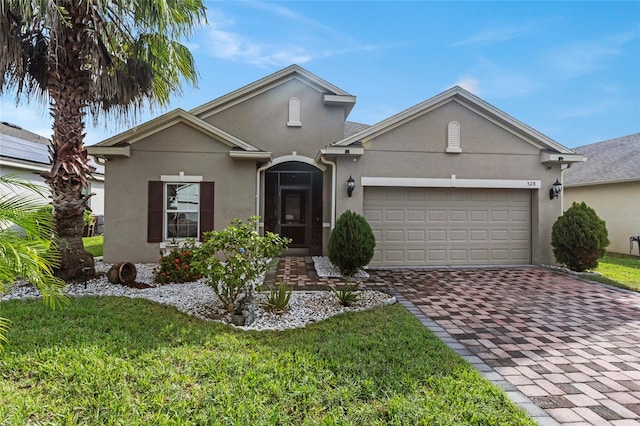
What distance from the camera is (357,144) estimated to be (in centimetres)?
966

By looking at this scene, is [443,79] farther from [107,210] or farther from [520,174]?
[107,210]

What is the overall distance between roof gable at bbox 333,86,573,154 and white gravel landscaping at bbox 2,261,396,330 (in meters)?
4.95

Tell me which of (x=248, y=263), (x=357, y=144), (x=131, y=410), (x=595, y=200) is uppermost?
(x=357, y=144)

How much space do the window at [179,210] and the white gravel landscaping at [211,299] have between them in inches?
91.0

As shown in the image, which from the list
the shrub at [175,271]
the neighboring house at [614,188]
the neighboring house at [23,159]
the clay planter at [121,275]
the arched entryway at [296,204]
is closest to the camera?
the clay planter at [121,275]

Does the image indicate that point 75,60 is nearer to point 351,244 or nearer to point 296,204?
point 296,204

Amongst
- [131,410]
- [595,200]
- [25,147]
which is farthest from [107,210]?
[595,200]

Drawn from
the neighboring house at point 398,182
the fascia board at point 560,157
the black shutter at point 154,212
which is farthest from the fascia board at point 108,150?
the fascia board at point 560,157

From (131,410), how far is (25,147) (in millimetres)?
18226

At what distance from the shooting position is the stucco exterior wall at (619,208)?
13578 millimetres

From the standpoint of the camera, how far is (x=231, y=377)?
341 centimetres

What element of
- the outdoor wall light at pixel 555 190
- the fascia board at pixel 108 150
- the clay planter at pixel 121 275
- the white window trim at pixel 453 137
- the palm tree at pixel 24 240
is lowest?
the clay planter at pixel 121 275

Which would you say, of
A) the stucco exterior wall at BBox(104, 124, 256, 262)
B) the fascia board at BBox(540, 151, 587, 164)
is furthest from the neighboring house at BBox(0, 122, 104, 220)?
the fascia board at BBox(540, 151, 587, 164)

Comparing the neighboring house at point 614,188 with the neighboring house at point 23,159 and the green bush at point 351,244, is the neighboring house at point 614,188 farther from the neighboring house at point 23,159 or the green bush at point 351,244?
the neighboring house at point 23,159
